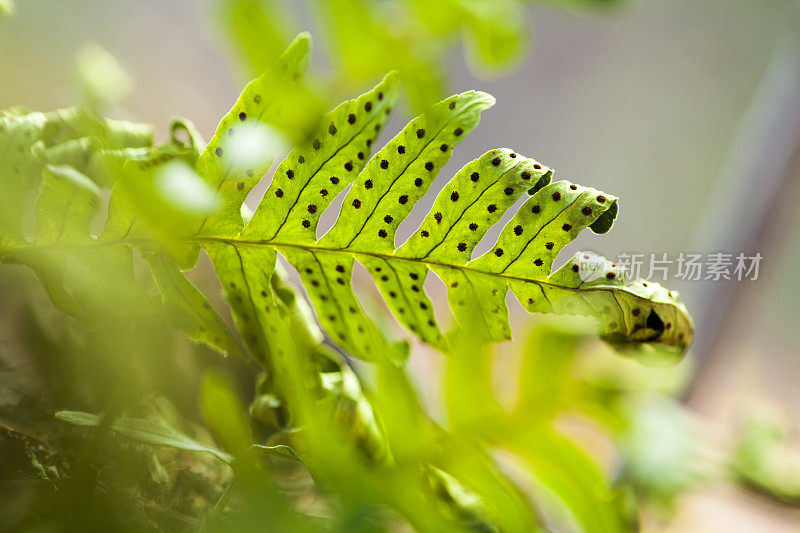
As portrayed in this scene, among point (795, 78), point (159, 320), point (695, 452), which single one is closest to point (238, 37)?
point (159, 320)

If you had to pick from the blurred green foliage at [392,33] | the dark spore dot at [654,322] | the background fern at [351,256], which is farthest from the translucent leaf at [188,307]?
the dark spore dot at [654,322]

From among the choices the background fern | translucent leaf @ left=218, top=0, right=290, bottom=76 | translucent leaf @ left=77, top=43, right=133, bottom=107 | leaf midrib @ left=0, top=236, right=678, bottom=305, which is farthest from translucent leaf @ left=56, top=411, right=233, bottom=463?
translucent leaf @ left=77, top=43, right=133, bottom=107

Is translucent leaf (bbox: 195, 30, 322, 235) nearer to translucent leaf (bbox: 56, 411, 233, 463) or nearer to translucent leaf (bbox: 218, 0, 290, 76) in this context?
translucent leaf (bbox: 218, 0, 290, 76)

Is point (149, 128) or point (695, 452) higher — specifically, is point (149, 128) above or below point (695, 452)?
above

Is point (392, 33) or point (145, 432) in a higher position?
point (392, 33)

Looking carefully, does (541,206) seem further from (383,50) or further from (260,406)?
(260,406)

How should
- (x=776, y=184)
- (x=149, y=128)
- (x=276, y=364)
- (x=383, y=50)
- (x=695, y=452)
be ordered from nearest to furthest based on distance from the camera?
(x=383, y=50), (x=276, y=364), (x=149, y=128), (x=695, y=452), (x=776, y=184)

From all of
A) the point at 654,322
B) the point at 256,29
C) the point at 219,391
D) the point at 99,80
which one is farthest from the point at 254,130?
the point at 99,80

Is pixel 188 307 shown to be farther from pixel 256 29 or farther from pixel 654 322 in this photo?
pixel 654 322

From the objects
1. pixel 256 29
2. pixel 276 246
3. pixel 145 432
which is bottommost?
pixel 145 432
